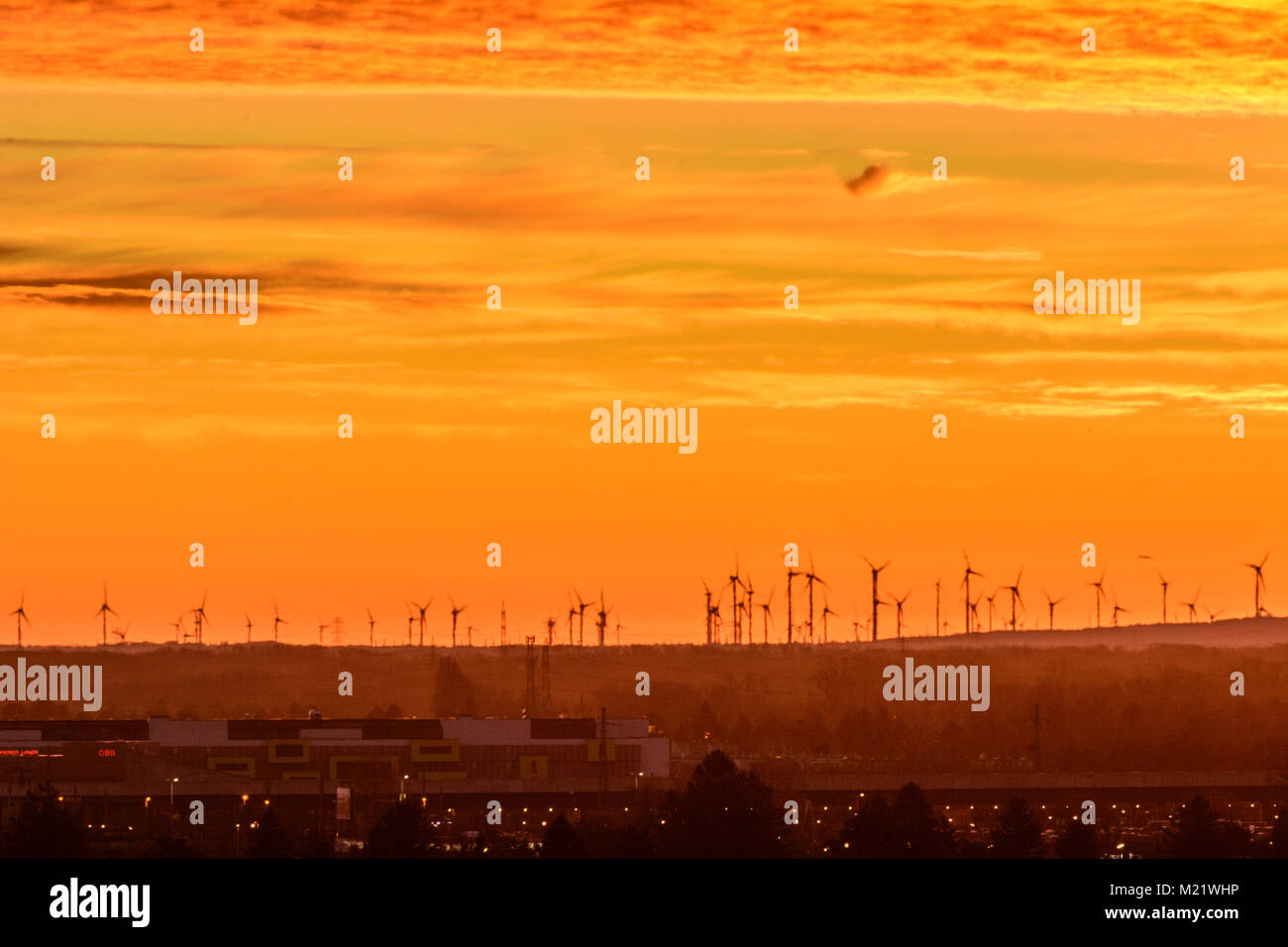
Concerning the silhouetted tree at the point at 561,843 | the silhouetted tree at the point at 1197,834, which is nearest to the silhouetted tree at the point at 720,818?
the silhouetted tree at the point at 561,843

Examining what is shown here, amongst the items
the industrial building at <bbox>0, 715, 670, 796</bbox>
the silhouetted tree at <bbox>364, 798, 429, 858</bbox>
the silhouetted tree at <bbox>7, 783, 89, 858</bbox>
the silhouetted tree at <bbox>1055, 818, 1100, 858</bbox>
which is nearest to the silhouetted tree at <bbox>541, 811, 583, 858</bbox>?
the silhouetted tree at <bbox>364, 798, 429, 858</bbox>

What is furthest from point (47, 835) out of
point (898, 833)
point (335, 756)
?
point (335, 756)

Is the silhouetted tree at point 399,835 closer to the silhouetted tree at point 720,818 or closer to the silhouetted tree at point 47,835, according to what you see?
the silhouetted tree at point 720,818

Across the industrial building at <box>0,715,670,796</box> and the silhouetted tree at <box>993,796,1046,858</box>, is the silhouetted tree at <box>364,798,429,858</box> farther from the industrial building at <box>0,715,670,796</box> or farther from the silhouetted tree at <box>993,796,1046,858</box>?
the industrial building at <box>0,715,670,796</box>
